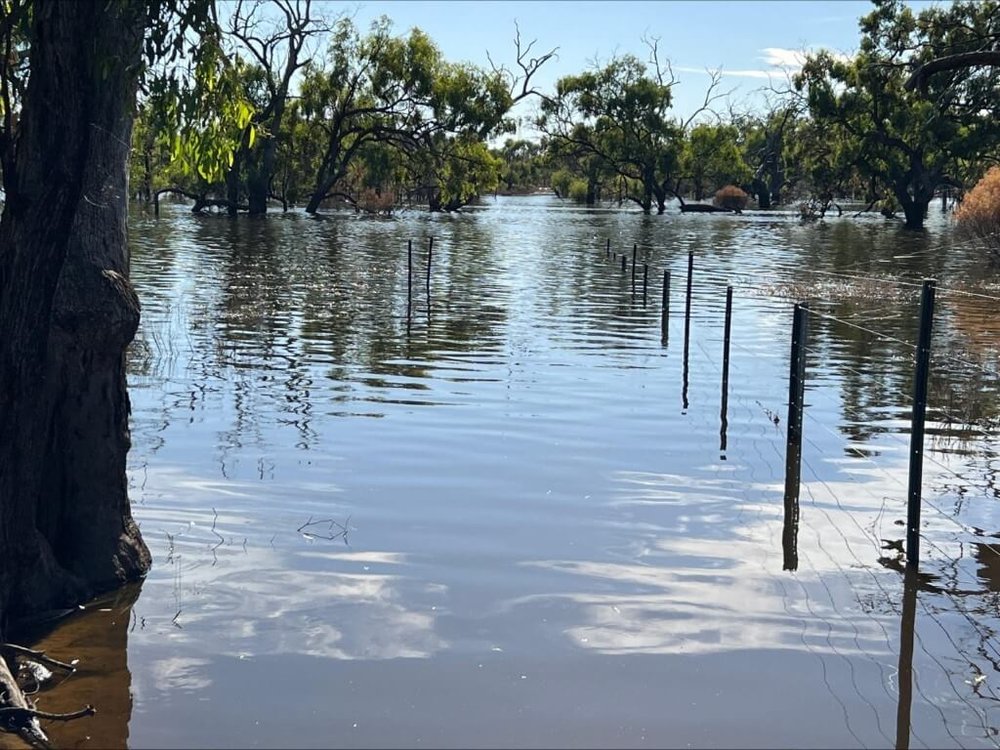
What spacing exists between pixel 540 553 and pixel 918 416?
298cm

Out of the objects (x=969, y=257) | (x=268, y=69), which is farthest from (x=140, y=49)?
(x=268, y=69)

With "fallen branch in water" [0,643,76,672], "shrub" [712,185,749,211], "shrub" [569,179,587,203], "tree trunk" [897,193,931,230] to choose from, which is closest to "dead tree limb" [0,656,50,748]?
"fallen branch in water" [0,643,76,672]

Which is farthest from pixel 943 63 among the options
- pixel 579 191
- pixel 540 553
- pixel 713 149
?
pixel 579 191

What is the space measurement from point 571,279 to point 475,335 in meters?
14.4

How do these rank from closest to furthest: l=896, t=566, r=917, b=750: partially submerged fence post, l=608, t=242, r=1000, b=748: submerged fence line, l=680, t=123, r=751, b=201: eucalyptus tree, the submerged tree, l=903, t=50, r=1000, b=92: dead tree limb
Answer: l=896, t=566, r=917, b=750: partially submerged fence post < l=608, t=242, r=1000, b=748: submerged fence line < the submerged tree < l=903, t=50, r=1000, b=92: dead tree limb < l=680, t=123, r=751, b=201: eucalyptus tree

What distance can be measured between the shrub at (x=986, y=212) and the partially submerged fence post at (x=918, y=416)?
111ft

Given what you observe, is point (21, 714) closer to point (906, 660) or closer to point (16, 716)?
point (16, 716)

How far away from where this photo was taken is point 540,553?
31.3 feet

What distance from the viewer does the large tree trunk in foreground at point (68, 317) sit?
23.6 feet

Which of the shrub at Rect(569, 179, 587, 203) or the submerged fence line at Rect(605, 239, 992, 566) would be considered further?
the shrub at Rect(569, 179, 587, 203)

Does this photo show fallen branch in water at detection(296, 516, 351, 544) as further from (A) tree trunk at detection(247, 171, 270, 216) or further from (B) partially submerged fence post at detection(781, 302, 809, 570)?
(A) tree trunk at detection(247, 171, 270, 216)

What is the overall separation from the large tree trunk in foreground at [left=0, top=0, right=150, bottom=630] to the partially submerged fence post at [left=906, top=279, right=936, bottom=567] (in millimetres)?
5513

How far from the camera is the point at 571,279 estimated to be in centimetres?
3769

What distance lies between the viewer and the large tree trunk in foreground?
23.6 feet
